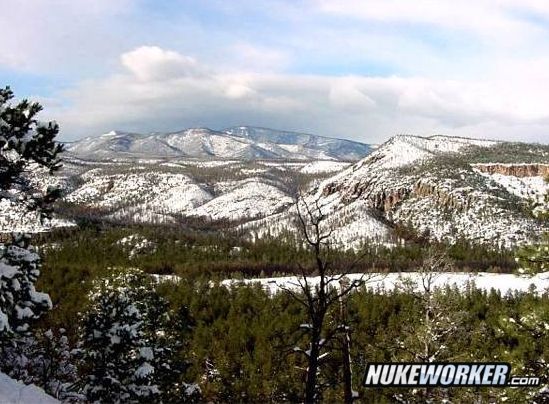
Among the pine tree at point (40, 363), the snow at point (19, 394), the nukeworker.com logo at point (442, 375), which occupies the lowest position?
the pine tree at point (40, 363)

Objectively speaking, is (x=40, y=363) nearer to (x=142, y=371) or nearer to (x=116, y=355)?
(x=116, y=355)

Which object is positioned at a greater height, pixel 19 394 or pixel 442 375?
pixel 442 375

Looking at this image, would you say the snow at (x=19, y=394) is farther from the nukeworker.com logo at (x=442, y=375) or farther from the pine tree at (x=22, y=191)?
the nukeworker.com logo at (x=442, y=375)

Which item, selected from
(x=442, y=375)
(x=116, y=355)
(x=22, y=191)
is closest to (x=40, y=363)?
(x=116, y=355)

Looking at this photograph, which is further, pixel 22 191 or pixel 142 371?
pixel 142 371

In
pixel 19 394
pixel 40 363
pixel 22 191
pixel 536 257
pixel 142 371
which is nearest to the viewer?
pixel 19 394

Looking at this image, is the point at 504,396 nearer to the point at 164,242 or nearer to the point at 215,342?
the point at 215,342

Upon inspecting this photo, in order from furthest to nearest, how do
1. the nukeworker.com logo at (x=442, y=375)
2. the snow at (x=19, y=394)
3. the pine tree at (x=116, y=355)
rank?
the pine tree at (x=116, y=355)
the nukeworker.com logo at (x=442, y=375)
the snow at (x=19, y=394)

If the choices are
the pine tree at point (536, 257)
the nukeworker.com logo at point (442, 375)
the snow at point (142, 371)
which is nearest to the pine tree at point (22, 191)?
the snow at point (142, 371)

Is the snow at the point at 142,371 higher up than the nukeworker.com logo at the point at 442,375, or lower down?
lower down

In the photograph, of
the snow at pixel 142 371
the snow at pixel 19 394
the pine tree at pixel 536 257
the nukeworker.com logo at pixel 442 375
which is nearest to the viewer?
the snow at pixel 19 394
